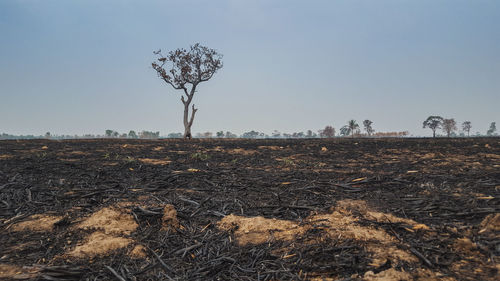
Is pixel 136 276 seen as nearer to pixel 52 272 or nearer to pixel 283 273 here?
pixel 52 272

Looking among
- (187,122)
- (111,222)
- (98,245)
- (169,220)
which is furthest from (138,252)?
(187,122)

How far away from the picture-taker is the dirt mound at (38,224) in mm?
3382

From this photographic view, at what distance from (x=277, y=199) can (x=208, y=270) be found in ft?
7.29

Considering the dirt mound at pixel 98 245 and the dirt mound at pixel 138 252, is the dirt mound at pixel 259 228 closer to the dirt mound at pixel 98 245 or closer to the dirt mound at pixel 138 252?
the dirt mound at pixel 138 252

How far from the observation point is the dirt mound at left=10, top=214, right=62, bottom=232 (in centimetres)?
338

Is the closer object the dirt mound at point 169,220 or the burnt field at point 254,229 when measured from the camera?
the burnt field at point 254,229

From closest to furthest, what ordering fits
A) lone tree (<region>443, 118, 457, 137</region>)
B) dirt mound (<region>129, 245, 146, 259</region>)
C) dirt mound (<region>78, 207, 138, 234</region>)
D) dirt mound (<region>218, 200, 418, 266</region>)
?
dirt mound (<region>218, 200, 418, 266</region>)
dirt mound (<region>129, 245, 146, 259</region>)
dirt mound (<region>78, 207, 138, 234</region>)
lone tree (<region>443, 118, 457, 137</region>)

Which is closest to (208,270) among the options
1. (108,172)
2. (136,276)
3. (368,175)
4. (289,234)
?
(136,276)

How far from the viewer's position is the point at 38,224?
3520 millimetres

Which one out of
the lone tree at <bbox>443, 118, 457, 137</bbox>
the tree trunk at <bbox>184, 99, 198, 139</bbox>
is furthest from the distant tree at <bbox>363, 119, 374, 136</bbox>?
the tree trunk at <bbox>184, 99, 198, 139</bbox>

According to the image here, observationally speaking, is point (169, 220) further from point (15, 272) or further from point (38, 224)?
point (38, 224)

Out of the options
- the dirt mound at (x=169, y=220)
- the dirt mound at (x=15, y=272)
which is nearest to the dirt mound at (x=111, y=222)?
the dirt mound at (x=169, y=220)

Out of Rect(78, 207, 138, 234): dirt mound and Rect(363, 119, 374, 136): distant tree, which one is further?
Rect(363, 119, 374, 136): distant tree

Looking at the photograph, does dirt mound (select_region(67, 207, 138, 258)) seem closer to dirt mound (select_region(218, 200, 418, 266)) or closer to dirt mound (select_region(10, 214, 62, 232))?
dirt mound (select_region(10, 214, 62, 232))
